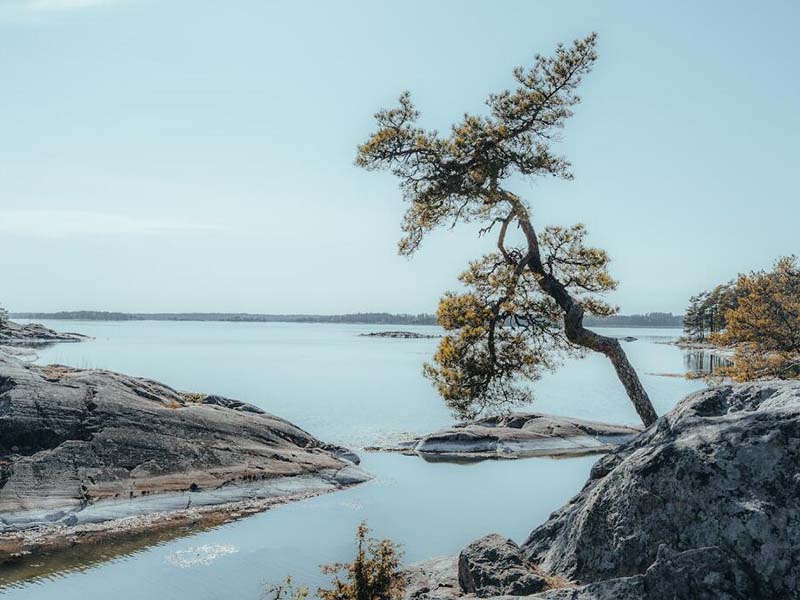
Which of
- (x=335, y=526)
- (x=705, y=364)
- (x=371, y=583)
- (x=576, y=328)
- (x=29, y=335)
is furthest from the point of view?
(x=29, y=335)

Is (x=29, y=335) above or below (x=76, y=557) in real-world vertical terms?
above

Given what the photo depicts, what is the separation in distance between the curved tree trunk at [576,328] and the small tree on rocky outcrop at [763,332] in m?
16.5

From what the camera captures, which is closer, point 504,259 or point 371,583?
point 371,583

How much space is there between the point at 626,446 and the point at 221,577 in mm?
10562

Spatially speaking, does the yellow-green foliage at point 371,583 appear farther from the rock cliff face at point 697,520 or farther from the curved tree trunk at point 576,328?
the curved tree trunk at point 576,328

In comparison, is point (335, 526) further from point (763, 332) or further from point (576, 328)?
point (763, 332)

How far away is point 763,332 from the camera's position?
32.0 m

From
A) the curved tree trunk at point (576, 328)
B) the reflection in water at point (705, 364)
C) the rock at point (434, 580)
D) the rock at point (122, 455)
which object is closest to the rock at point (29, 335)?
the rock at point (122, 455)

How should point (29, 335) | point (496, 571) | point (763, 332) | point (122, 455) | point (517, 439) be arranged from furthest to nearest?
point (29, 335)
point (517, 439)
point (763, 332)
point (122, 455)
point (496, 571)

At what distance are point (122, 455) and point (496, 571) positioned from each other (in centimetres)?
1802

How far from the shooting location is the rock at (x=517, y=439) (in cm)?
3347

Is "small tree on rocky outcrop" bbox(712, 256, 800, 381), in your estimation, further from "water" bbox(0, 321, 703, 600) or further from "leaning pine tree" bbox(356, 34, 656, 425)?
"leaning pine tree" bbox(356, 34, 656, 425)

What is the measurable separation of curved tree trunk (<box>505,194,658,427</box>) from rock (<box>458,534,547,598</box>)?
8.02 m

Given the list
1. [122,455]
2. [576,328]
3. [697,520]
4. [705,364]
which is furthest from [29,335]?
[697,520]
